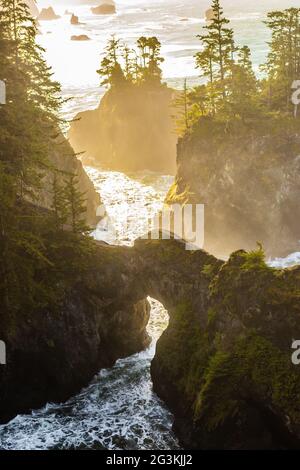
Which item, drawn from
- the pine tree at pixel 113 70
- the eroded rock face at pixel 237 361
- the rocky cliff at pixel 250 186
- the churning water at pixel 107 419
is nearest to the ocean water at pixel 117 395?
the churning water at pixel 107 419

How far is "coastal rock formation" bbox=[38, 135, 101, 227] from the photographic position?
4772 centimetres

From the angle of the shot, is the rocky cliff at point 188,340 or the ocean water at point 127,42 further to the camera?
the ocean water at point 127,42

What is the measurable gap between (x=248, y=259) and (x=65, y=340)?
1159 centimetres

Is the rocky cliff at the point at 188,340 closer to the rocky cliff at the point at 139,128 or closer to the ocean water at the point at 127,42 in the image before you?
the rocky cliff at the point at 139,128

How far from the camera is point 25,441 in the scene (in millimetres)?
28234

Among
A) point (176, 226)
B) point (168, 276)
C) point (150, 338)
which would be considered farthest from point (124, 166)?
point (168, 276)

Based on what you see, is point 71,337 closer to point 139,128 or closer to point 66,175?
point 66,175

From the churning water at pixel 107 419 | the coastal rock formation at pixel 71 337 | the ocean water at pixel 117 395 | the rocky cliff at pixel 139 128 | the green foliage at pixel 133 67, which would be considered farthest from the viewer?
the rocky cliff at pixel 139 128

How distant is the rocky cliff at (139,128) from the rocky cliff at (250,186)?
25.1 meters

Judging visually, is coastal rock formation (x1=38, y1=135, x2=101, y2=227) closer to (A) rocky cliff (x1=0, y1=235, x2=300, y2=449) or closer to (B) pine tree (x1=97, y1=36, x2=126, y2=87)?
(A) rocky cliff (x1=0, y1=235, x2=300, y2=449)

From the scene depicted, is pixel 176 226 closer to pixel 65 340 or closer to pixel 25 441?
pixel 65 340

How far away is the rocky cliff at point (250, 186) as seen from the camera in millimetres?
51594

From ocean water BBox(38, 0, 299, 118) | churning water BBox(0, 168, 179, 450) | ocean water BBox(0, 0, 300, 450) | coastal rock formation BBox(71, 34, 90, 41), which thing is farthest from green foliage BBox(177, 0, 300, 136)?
coastal rock formation BBox(71, 34, 90, 41)

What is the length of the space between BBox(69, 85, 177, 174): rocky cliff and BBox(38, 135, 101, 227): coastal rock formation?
56.9 ft
